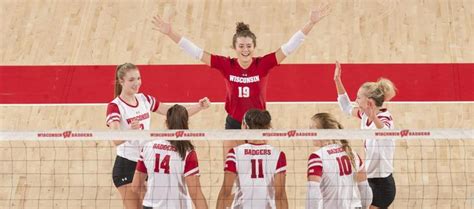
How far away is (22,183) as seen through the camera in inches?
512

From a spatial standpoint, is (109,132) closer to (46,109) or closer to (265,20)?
(46,109)

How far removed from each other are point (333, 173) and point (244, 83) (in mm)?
2227

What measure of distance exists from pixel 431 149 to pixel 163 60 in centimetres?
430

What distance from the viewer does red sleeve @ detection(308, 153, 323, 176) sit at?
30.1 ft

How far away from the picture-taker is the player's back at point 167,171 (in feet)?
30.7

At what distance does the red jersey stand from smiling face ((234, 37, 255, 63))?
10 cm

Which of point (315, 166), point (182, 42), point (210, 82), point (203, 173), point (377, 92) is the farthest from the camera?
point (210, 82)

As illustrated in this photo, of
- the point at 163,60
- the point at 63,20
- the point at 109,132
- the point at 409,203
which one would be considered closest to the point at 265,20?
the point at 163,60

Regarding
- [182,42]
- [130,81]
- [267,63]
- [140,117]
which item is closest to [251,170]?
[140,117]

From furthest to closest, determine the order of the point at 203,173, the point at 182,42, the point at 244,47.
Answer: the point at 203,173 → the point at 182,42 → the point at 244,47

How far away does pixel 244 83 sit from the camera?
1120 cm

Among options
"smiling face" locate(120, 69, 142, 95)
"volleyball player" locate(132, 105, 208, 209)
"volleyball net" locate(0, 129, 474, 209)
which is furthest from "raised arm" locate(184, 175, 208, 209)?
"volleyball net" locate(0, 129, 474, 209)

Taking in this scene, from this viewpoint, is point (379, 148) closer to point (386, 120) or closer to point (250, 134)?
point (386, 120)

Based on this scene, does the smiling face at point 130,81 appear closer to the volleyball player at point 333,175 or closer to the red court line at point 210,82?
the volleyball player at point 333,175
